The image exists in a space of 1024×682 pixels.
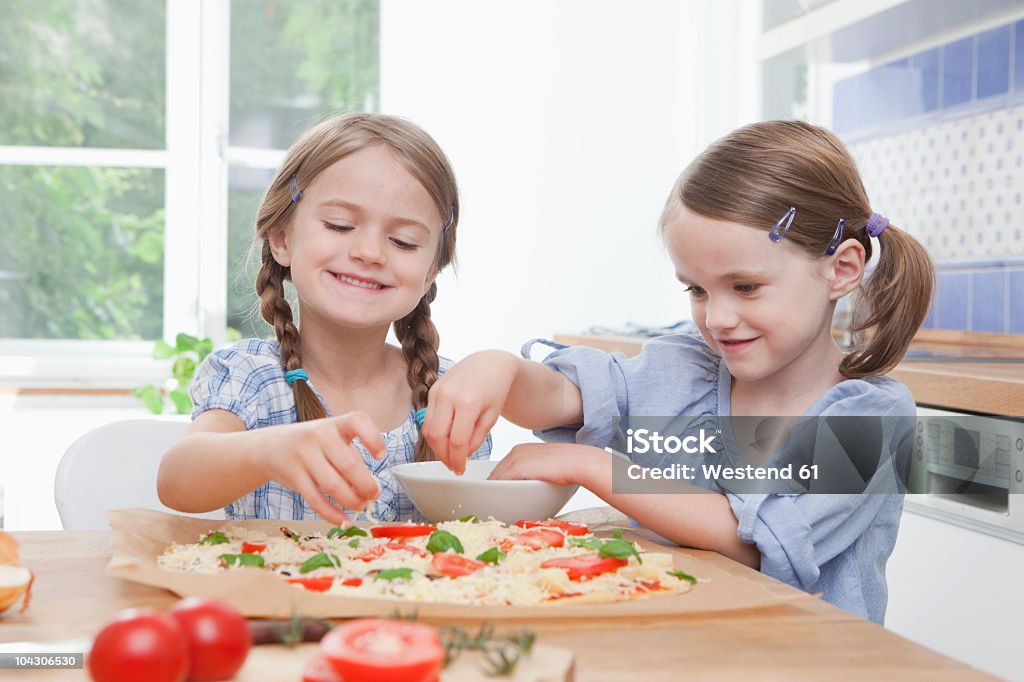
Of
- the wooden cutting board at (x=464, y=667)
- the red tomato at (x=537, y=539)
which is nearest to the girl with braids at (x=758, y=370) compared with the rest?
the red tomato at (x=537, y=539)

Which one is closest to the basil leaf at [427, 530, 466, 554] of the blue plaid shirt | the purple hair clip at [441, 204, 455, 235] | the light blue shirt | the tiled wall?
the light blue shirt

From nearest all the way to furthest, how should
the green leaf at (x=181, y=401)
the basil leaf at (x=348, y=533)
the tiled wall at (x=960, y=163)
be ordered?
the basil leaf at (x=348, y=533) < the tiled wall at (x=960, y=163) < the green leaf at (x=181, y=401)

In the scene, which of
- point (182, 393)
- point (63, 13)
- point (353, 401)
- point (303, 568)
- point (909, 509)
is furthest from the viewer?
point (63, 13)

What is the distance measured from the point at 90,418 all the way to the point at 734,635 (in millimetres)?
3088

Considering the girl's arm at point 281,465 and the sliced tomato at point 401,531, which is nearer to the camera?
the girl's arm at point 281,465

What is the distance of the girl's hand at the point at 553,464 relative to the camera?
113 cm

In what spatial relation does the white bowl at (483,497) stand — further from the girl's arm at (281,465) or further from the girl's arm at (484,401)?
the girl's arm at (281,465)

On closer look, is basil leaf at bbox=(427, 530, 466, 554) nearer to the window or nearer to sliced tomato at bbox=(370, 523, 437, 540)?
sliced tomato at bbox=(370, 523, 437, 540)

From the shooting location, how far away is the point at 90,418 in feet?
11.3

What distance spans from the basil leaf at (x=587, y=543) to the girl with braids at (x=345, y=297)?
386mm

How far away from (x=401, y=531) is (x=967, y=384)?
1044 mm

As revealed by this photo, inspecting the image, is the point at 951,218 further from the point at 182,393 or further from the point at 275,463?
the point at 182,393

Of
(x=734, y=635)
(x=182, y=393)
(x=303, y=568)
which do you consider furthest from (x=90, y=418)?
(x=734, y=635)

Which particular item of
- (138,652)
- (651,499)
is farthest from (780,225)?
(138,652)
